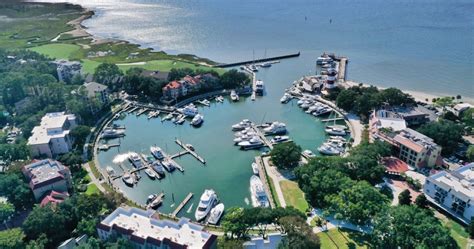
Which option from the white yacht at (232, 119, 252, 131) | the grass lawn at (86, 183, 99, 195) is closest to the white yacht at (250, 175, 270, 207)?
the white yacht at (232, 119, 252, 131)

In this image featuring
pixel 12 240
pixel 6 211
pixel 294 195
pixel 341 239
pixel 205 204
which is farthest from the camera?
pixel 294 195

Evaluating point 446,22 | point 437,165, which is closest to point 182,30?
point 446,22

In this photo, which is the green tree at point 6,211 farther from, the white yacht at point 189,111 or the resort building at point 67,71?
the resort building at point 67,71

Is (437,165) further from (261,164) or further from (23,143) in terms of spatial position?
(23,143)

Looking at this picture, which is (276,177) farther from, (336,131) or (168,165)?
(336,131)

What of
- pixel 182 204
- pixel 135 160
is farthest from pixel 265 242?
pixel 135 160
